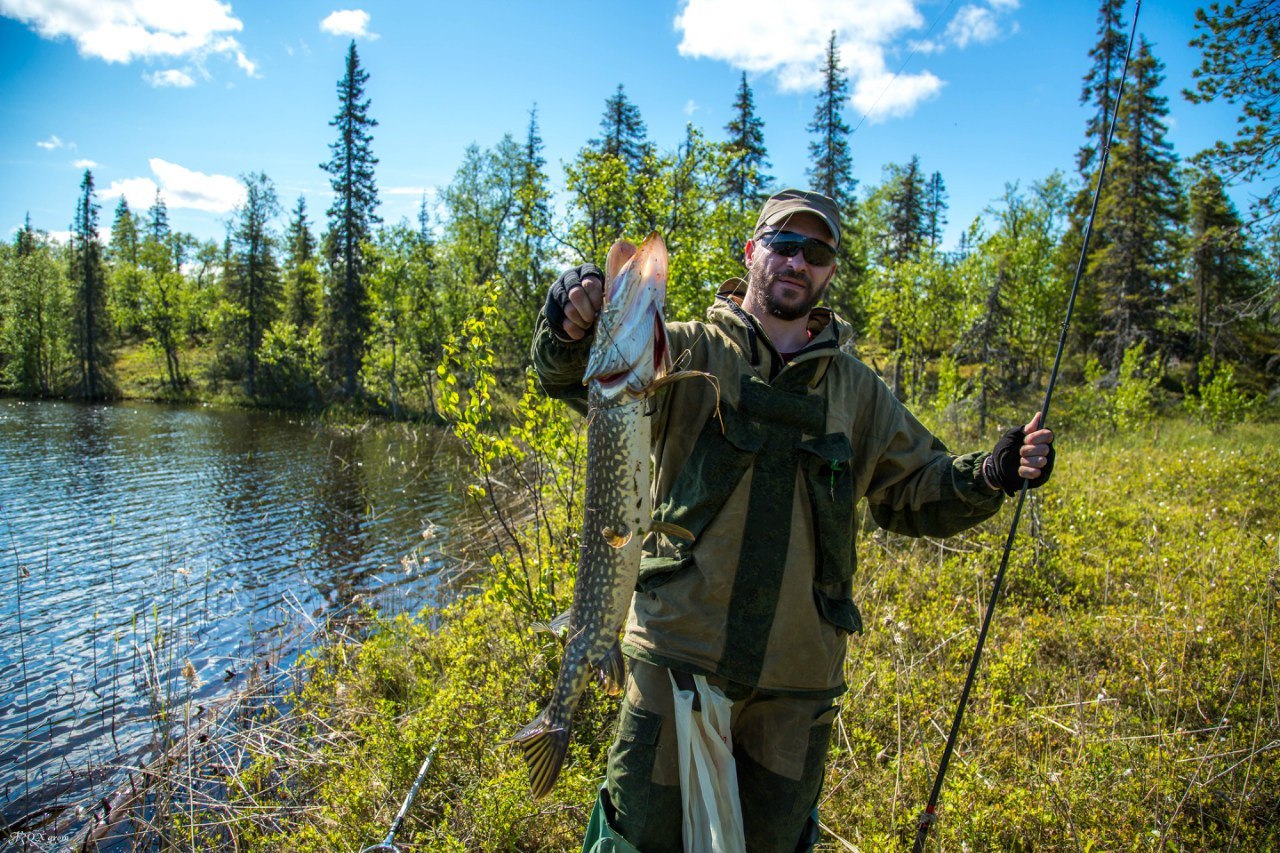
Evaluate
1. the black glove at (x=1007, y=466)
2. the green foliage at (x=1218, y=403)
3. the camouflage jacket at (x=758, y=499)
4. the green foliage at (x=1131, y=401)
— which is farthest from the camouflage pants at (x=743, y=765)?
the green foliage at (x=1218, y=403)

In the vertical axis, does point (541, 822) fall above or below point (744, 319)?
below

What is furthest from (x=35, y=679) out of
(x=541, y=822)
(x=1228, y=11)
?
(x=1228, y=11)

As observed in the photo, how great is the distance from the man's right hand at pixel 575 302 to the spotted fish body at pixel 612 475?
0.08 m

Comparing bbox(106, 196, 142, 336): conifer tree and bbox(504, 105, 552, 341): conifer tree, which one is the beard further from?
bbox(106, 196, 142, 336): conifer tree

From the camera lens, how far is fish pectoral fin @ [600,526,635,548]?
2424 mm

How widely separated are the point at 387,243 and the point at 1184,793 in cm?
4053

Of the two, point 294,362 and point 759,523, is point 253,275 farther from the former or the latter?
point 759,523

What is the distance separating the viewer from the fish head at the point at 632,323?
2270mm

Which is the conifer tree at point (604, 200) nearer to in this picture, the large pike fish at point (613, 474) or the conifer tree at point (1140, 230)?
the large pike fish at point (613, 474)

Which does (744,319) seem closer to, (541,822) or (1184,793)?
(541,822)

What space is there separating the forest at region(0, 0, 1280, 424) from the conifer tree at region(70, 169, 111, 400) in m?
0.21

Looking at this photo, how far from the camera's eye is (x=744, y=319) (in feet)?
9.71

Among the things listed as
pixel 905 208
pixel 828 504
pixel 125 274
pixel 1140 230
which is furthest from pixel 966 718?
pixel 125 274

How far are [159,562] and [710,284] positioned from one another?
11.9 metres
